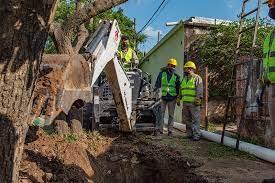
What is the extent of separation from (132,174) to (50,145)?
74.0 inches

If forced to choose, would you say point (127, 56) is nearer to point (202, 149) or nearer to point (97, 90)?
point (97, 90)

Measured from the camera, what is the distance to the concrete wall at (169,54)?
1644 centimetres

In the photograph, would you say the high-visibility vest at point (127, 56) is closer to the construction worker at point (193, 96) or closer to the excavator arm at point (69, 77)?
the construction worker at point (193, 96)

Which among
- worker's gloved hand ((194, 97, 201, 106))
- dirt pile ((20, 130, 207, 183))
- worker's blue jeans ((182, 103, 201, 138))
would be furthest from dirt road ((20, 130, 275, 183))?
worker's gloved hand ((194, 97, 201, 106))

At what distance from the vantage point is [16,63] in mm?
3047

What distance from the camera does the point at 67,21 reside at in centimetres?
852

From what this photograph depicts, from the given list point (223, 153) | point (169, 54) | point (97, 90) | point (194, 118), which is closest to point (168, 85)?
Result: point (194, 118)

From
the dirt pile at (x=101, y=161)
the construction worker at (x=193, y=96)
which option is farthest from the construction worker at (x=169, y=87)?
the dirt pile at (x=101, y=161)

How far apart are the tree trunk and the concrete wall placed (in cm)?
1319

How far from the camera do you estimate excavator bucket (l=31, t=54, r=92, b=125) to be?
12.7 feet

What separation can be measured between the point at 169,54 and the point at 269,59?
13868 millimetres

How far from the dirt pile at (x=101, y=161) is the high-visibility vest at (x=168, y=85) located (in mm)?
1930

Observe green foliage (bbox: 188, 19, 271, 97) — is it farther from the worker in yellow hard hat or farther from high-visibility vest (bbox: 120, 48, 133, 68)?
high-visibility vest (bbox: 120, 48, 133, 68)

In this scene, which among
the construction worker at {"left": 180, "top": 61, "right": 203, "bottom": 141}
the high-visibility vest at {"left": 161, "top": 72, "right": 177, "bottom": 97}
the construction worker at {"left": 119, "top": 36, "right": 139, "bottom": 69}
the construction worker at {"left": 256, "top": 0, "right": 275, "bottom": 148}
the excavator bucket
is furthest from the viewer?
the high-visibility vest at {"left": 161, "top": 72, "right": 177, "bottom": 97}
